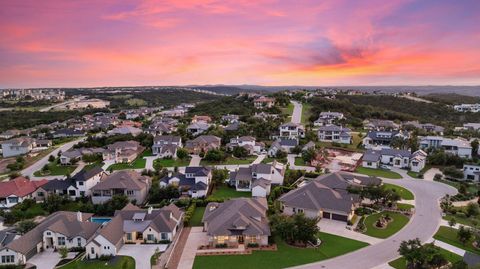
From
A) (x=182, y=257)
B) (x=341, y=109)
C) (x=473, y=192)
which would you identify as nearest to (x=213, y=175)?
(x=182, y=257)

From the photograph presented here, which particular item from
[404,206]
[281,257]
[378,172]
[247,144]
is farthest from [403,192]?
[247,144]

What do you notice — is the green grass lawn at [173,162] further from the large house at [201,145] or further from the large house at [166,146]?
the large house at [201,145]

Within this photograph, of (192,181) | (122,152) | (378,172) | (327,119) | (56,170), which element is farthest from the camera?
(327,119)

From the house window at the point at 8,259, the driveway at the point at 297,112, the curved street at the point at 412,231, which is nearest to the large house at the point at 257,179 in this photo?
the curved street at the point at 412,231

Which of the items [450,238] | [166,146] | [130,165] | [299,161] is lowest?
[130,165]

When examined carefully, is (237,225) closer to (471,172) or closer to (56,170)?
(471,172)

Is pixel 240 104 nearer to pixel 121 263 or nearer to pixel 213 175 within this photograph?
pixel 213 175

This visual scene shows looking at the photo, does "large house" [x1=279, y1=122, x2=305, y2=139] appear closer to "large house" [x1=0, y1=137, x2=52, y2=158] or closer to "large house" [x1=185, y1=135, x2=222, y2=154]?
"large house" [x1=185, y1=135, x2=222, y2=154]

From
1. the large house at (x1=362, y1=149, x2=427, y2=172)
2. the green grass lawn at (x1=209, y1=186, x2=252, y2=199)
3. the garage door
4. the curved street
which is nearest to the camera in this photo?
the curved street

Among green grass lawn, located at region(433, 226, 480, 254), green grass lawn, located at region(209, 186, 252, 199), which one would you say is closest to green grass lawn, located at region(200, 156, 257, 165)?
green grass lawn, located at region(209, 186, 252, 199)
